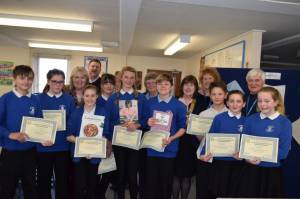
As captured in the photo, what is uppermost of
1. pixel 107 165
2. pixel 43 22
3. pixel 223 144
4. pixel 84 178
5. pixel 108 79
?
pixel 43 22

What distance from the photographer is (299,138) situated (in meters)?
3.95

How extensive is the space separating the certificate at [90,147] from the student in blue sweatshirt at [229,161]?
1.15 metres

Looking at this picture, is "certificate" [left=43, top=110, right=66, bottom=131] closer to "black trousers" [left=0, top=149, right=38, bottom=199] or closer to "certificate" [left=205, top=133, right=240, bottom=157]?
"black trousers" [left=0, top=149, right=38, bottom=199]

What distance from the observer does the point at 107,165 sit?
3.02 metres

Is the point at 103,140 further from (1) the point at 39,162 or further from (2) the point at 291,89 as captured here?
(2) the point at 291,89

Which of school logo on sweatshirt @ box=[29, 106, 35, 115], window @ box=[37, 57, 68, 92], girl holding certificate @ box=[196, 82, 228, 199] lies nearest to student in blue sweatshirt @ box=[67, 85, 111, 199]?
school logo on sweatshirt @ box=[29, 106, 35, 115]

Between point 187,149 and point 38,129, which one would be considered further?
point 187,149

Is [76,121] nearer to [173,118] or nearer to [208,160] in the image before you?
[173,118]

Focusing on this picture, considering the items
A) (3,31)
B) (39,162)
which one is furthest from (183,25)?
(3,31)

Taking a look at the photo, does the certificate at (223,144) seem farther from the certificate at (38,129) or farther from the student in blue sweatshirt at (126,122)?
the certificate at (38,129)

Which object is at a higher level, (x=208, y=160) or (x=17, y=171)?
(x=208, y=160)

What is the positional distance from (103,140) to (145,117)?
55cm

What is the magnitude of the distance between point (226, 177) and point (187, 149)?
58 cm

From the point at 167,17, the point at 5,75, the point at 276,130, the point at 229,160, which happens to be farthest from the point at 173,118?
the point at 5,75
